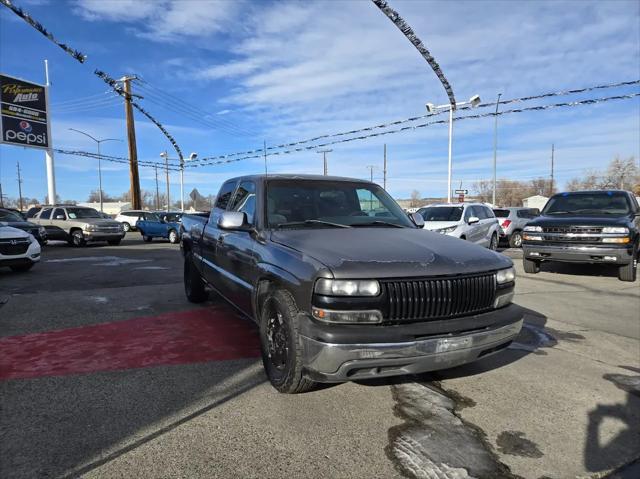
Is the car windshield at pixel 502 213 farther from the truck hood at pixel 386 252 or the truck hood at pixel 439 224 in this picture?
the truck hood at pixel 386 252

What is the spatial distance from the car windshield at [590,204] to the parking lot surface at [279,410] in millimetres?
4666

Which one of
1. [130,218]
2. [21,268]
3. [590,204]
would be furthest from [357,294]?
[130,218]

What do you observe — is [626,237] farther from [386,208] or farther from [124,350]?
[124,350]

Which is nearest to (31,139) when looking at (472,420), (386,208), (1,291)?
(1,291)

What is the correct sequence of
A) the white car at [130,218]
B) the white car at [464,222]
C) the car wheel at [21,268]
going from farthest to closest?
1. the white car at [130,218]
2. the white car at [464,222]
3. the car wheel at [21,268]

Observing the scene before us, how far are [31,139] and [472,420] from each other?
30.8 m

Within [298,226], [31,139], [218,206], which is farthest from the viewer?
[31,139]

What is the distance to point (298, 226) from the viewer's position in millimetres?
3967

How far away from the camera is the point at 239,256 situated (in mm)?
4270

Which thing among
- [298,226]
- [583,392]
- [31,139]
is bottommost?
[583,392]

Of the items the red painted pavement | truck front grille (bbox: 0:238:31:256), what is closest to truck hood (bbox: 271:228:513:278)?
the red painted pavement

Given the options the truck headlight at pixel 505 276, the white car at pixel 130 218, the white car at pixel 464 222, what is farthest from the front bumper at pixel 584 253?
the white car at pixel 130 218

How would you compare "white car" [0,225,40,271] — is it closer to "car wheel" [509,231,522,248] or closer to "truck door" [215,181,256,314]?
"truck door" [215,181,256,314]

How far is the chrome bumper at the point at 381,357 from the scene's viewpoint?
2764mm
